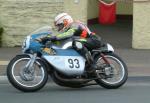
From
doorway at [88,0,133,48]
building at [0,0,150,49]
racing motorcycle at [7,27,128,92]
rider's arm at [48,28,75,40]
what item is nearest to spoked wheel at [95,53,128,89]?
racing motorcycle at [7,27,128,92]

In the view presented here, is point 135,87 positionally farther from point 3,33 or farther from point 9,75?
point 3,33

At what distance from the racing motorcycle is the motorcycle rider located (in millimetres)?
77

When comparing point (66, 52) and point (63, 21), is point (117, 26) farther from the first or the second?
point (66, 52)

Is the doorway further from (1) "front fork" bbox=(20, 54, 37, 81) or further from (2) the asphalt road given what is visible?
(1) "front fork" bbox=(20, 54, 37, 81)

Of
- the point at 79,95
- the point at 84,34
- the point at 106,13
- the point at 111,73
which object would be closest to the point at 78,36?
the point at 84,34

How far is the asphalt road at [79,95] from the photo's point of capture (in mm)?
10086

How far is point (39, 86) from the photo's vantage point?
10859mm

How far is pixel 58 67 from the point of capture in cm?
1091

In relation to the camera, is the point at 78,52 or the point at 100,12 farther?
the point at 100,12

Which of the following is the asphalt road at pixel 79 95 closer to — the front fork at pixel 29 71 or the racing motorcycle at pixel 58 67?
the racing motorcycle at pixel 58 67

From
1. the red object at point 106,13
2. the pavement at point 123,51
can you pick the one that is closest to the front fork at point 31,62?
the pavement at point 123,51

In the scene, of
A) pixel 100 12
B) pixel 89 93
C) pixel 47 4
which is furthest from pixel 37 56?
pixel 100 12

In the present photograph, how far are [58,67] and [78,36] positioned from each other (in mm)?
778

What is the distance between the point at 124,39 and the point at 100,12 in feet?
11.4
